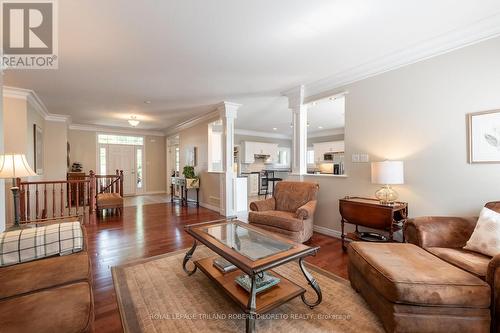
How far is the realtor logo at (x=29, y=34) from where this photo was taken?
6.45ft

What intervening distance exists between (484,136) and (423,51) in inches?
45.2

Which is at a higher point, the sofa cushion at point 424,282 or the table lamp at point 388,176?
the table lamp at point 388,176

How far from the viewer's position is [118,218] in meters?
4.83

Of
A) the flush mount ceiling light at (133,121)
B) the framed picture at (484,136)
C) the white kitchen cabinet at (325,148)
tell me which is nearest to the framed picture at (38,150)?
the flush mount ceiling light at (133,121)

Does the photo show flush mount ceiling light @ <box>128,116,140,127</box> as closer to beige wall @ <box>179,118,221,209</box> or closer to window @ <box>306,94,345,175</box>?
beige wall @ <box>179,118,221,209</box>

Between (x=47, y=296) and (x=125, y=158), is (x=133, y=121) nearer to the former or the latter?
(x=125, y=158)

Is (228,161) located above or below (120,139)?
below

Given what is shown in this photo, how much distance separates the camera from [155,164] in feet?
28.7

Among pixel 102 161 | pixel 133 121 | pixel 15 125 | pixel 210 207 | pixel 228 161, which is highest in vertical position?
pixel 133 121

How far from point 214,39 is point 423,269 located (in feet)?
9.15

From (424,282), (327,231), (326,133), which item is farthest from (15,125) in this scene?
A: (326,133)

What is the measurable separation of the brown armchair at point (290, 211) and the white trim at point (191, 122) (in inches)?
106

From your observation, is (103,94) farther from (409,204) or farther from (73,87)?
(409,204)

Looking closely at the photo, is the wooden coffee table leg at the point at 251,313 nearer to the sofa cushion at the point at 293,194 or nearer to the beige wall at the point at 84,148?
the sofa cushion at the point at 293,194
